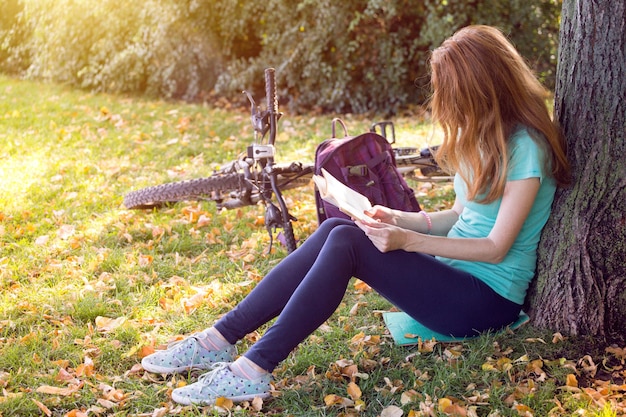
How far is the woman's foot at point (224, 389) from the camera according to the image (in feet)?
8.48

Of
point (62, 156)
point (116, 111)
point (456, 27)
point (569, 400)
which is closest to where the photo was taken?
point (569, 400)

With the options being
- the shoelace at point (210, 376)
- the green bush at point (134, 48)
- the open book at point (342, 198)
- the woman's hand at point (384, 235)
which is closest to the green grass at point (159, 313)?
A: the shoelace at point (210, 376)

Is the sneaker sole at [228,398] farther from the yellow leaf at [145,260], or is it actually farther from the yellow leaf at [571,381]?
the yellow leaf at [145,260]

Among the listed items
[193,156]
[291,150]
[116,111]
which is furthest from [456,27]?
[116,111]

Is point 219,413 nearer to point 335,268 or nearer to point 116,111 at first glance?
point 335,268

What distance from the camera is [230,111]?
324 inches

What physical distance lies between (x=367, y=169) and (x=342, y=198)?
84cm

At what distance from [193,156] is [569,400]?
14.7 feet

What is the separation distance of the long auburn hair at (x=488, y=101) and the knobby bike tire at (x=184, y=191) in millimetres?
1971

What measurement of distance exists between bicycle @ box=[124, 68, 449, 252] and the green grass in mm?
179

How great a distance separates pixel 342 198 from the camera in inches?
104

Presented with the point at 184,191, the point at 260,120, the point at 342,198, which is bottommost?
the point at 184,191

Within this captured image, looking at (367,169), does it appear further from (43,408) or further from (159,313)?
(43,408)

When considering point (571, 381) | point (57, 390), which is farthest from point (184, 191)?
point (571, 381)
